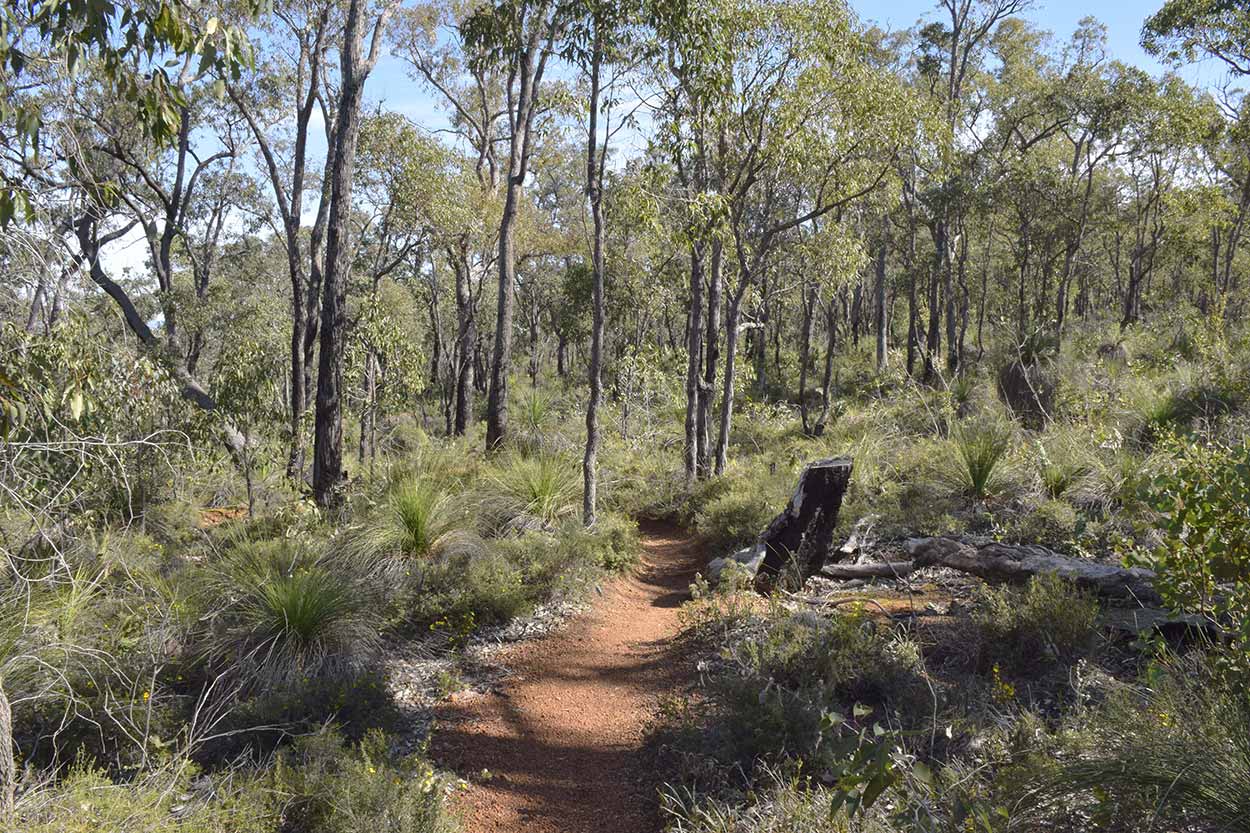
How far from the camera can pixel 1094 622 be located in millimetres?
5059

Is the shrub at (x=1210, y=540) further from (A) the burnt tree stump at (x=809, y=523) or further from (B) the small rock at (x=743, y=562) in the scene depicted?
(B) the small rock at (x=743, y=562)

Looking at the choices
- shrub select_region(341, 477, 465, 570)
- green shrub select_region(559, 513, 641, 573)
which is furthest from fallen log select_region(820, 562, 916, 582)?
shrub select_region(341, 477, 465, 570)

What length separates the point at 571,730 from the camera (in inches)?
212

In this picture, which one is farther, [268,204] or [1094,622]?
[268,204]

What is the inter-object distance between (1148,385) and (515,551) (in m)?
9.55

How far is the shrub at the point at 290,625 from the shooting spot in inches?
213

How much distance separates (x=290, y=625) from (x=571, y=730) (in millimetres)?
2242

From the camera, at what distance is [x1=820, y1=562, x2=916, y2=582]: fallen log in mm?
7652

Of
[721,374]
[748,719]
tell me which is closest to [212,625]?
[748,719]

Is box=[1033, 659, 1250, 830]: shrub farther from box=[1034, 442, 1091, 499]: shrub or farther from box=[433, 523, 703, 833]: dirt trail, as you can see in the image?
box=[1034, 442, 1091, 499]: shrub

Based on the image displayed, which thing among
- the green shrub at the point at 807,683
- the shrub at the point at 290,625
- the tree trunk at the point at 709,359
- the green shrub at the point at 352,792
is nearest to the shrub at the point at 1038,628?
the green shrub at the point at 807,683

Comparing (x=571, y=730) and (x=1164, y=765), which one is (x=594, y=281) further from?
(x=1164, y=765)

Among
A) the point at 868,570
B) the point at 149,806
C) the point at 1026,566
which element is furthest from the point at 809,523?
the point at 149,806

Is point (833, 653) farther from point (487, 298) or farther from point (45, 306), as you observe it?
point (487, 298)
